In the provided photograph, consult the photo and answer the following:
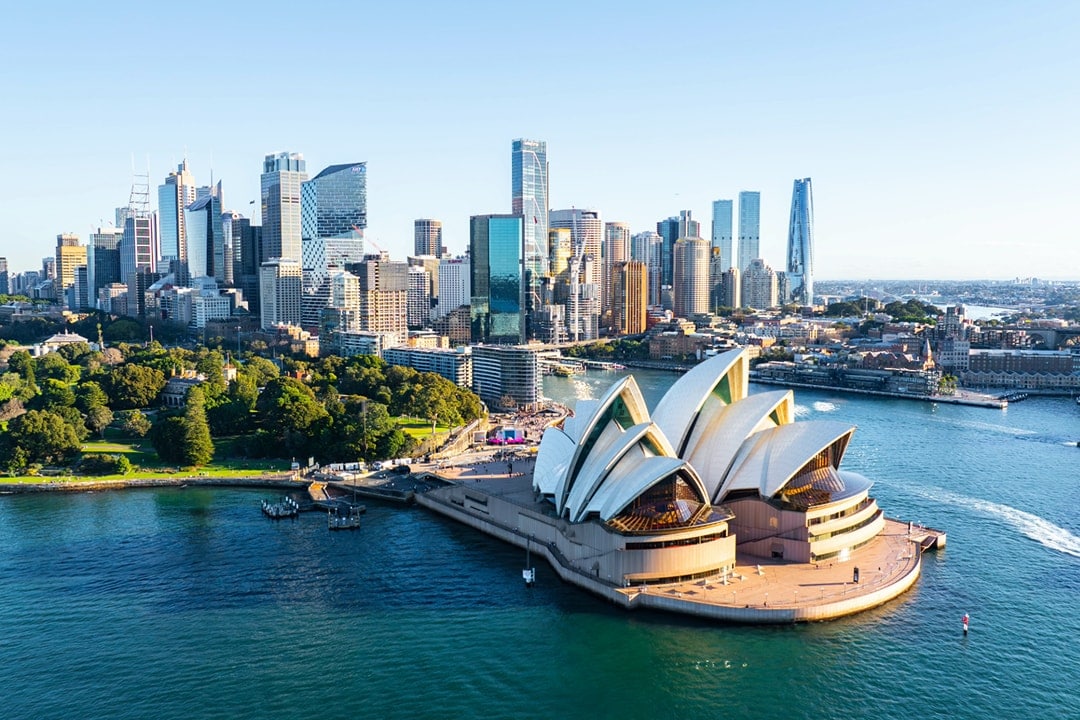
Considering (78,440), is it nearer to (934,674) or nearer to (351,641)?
(351,641)

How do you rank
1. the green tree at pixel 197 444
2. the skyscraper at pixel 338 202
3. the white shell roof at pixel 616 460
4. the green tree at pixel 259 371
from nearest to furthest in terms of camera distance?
the white shell roof at pixel 616 460 → the green tree at pixel 197 444 → the green tree at pixel 259 371 → the skyscraper at pixel 338 202

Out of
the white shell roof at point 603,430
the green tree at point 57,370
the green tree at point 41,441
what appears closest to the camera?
the white shell roof at point 603,430

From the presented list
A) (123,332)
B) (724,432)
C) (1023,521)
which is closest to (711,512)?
(724,432)

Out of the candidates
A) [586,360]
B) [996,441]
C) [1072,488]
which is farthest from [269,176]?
[1072,488]

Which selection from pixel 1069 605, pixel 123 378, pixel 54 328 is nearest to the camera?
pixel 1069 605

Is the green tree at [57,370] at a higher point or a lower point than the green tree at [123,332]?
lower

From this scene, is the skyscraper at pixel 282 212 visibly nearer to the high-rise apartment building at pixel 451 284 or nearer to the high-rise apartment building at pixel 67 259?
the high-rise apartment building at pixel 451 284

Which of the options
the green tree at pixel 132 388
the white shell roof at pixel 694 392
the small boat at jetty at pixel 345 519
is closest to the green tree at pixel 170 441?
the small boat at jetty at pixel 345 519
